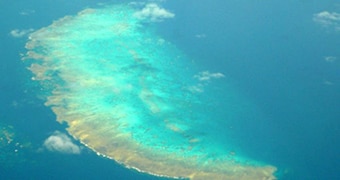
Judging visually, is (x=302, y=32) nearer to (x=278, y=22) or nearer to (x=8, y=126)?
(x=278, y=22)

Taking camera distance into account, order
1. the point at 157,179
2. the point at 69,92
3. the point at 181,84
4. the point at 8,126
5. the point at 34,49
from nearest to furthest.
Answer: the point at 157,179 → the point at 8,126 → the point at 69,92 → the point at 181,84 → the point at 34,49

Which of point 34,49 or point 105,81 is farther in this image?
point 34,49

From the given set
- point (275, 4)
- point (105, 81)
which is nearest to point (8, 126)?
point (105, 81)

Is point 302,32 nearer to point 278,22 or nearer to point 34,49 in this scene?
point 278,22

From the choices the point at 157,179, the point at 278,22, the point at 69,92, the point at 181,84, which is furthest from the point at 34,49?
the point at 278,22

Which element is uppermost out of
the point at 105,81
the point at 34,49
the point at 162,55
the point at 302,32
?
the point at 302,32

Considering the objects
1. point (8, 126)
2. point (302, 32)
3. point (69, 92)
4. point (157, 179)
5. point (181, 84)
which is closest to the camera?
point (157, 179)

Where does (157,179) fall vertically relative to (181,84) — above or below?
below
